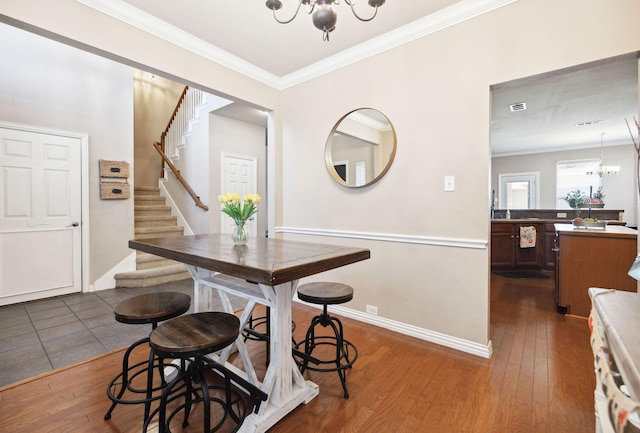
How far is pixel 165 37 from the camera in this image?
2.45 meters

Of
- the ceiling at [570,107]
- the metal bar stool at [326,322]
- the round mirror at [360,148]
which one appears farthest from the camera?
the ceiling at [570,107]

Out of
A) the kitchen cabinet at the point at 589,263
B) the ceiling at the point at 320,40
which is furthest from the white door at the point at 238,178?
the kitchen cabinet at the point at 589,263

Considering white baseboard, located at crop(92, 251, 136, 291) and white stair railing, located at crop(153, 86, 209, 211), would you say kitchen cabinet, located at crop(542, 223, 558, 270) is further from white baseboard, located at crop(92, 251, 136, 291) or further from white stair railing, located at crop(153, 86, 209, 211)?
white baseboard, located at crop(92, 251, 136, 291)

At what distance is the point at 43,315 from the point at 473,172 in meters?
4.35

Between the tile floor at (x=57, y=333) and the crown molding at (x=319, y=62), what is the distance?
101 inches

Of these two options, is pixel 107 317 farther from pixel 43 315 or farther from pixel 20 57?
pixel 20 57

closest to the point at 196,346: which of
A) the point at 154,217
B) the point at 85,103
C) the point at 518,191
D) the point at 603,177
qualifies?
the point at 85,103

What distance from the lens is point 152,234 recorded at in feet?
16.1

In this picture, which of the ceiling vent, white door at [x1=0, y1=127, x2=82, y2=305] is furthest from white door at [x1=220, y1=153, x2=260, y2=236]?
the ceiling vent

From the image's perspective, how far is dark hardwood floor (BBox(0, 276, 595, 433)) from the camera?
4.97 feet

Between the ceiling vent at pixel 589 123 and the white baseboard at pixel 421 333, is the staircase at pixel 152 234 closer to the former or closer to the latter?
the white baseboard at pixel 421 333

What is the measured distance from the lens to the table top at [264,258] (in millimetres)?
1198

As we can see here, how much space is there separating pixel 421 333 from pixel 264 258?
175cm

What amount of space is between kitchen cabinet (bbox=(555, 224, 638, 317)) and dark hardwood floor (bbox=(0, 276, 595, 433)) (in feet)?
2.24
